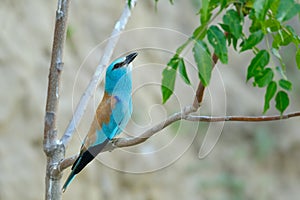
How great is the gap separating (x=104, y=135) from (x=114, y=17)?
10.7ft

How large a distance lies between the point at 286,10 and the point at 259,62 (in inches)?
6.3

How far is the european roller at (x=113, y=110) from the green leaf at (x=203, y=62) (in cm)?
32

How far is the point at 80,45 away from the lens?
4578 mm

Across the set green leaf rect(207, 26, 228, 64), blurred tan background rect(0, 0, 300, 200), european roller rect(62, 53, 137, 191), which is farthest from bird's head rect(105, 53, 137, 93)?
blurred tan background rect(0, 0, 300, 200)

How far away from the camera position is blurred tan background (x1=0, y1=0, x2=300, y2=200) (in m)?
3.94

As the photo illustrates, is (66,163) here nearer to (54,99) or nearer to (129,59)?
(54,99)

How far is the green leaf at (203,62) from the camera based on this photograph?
4.63 ft

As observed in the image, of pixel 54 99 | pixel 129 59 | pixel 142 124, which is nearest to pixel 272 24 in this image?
pixel 129 59

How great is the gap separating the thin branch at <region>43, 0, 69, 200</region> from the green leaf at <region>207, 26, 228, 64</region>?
412mm

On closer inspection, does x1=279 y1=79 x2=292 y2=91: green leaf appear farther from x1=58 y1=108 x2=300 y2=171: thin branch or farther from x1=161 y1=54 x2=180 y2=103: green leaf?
x1=161 y1=54 x2=180 y2=103: green leaf

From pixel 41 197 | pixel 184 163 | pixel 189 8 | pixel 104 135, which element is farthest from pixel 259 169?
pixel 104 135

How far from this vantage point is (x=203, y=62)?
1.44 m

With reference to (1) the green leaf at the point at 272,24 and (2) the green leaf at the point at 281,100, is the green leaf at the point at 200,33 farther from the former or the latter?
(2) the green leaf at the point at 281,100

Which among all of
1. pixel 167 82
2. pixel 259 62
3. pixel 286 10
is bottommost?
pixel 167 82
